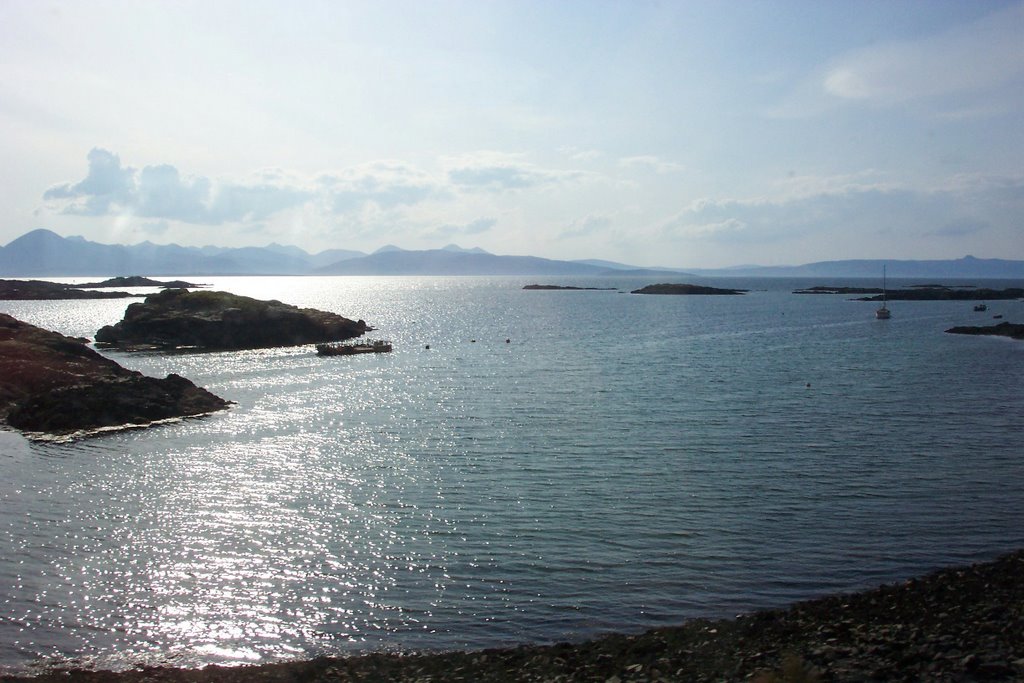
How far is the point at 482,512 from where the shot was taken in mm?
27969

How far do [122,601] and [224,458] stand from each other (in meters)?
17.3

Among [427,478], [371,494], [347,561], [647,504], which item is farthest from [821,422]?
[347,561]

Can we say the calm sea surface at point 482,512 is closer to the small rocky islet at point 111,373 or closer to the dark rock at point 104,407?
the dark rock at point 104,407

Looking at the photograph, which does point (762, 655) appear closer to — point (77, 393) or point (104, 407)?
point (104, 407)

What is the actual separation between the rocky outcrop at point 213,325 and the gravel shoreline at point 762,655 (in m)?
86.3

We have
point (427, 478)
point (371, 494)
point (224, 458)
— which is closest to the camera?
point (371, 494)

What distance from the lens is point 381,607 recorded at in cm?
2030

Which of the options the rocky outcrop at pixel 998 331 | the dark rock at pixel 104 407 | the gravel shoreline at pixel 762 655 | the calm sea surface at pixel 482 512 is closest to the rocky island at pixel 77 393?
the dark rock at pixel 104 407

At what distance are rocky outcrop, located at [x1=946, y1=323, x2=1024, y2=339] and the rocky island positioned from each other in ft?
329

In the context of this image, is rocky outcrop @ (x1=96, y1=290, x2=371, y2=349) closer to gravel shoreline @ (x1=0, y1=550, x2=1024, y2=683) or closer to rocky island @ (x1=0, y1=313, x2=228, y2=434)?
rocky island @ (x1=0, y1=313, x2=228, y2=434)

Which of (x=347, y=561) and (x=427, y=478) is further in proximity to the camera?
(x=427, y=478)

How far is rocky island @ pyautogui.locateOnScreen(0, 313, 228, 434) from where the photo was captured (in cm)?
4572

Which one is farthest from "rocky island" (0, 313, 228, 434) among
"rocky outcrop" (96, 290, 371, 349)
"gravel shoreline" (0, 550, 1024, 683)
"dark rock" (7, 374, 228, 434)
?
"rocky outcrop" (96, 290, 371, 349)

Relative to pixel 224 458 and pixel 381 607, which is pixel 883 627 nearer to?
pixel 381 607
